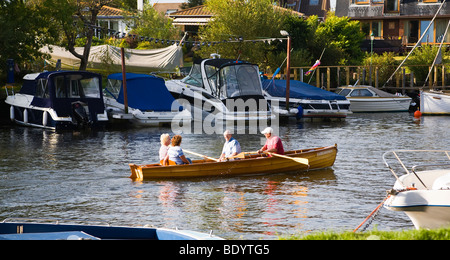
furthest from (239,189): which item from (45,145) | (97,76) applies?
(97,76)

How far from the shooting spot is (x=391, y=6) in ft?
226

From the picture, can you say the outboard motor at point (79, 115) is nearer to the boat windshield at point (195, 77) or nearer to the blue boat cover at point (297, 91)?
the boat windshield at point (195, 77)

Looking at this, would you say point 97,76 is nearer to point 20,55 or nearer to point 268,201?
point 20,55

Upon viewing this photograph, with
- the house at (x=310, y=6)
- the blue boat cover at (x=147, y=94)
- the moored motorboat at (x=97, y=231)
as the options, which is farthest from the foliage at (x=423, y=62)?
the moored motorboat at (x=97, y=231)

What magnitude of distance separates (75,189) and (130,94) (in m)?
17.9

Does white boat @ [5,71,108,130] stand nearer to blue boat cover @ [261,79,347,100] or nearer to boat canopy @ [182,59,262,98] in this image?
boat canopy @ [182,59,262,98]

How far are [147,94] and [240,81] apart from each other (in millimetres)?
5196

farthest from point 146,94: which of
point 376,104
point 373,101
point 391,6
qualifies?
point 391,6

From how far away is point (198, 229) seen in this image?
1406 cm

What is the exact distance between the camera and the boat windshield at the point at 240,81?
35594 mm

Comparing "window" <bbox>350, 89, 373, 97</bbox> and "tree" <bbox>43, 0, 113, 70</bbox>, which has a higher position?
"tree" <bbox>43, 0, 113, 70</bbox>

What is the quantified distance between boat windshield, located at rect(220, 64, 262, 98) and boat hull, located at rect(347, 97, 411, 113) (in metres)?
10.2

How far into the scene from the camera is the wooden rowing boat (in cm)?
1961

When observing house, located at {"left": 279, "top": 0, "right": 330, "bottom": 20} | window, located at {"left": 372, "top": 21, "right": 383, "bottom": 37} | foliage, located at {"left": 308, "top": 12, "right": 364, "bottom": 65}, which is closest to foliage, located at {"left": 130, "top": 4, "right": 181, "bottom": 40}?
foliage, located at {"left": 308, "top": 12, "right": 364, "bottom": 65}
